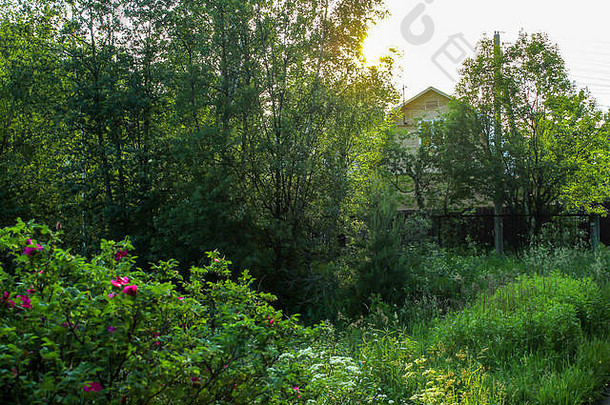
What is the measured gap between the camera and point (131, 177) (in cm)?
1034

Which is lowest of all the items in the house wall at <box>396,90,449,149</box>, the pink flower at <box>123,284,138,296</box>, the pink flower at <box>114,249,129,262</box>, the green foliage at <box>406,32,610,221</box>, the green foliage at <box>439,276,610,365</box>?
the green foliage at <box>439,276,610,365</box>

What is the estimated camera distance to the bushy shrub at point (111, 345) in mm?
1853

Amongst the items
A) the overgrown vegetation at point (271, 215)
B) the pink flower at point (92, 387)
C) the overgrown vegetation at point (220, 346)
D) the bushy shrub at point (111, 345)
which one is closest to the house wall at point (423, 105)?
the overgrown vegetation at point (271, 215)

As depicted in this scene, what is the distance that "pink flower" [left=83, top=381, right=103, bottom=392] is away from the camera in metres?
1.80

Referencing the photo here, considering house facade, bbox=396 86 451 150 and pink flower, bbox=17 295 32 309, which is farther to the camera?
house facade, bbox=396 86 451 150

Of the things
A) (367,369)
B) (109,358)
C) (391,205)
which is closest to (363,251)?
(391,205)

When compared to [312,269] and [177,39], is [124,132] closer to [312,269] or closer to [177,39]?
[177,39]

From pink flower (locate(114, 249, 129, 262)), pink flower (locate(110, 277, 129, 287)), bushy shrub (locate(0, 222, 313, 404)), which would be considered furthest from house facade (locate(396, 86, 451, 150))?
pink flower (locate(110, 277, 129, 287))

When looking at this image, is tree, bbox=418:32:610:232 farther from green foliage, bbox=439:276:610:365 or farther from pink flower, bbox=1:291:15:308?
pink flower, bbox=1:291:15:308

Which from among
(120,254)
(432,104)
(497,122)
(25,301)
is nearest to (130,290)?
(25,301)

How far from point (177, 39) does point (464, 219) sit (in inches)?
349

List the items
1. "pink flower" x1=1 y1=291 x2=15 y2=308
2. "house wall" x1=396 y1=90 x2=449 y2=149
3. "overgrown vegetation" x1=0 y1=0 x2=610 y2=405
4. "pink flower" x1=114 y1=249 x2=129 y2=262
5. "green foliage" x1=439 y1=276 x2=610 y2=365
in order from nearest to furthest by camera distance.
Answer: "pink flower" x1=1 y1=291 x2=15 y2=308 < "overgrown vegetation" x1=0 y1=0 x2=610 y2=405 < "pink flower" x1=114 y1=249 x2=129 y2=262 < "green foliage" x1=439 y1=276 x2=610 y2=365 < "house wall" x1=396 y1=90 x2=449 y2=149

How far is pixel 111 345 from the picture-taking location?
1982 millimetres

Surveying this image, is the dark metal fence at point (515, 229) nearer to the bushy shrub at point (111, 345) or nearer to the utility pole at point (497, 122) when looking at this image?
the utility pole at point (497, 122)
